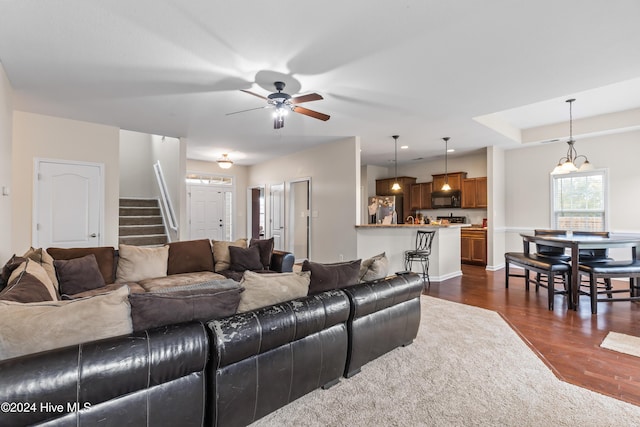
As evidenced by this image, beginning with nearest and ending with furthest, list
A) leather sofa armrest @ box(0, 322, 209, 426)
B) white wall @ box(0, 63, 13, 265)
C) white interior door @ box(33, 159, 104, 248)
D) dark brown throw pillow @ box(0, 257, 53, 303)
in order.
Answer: leather sofa armrest @ box(0, 322, 209, 426) < dark brown throw pillow @ box(0, 257, 53, 303) < white wall @ box(0, 63, 13, 265) < white interior door @ box(33, 159, 104, 248)

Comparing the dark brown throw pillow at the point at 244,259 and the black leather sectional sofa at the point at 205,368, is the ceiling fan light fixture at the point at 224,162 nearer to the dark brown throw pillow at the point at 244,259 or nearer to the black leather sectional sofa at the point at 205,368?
the dark brown throw pillow at the point at 244,259

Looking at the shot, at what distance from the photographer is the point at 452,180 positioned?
25.5ft

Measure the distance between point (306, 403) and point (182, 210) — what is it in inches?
184

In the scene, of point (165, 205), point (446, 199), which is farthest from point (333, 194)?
point (165, 205)

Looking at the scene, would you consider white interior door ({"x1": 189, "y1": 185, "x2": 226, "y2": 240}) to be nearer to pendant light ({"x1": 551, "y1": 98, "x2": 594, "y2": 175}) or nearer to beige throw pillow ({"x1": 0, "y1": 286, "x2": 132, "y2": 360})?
beige throw pillow ({"x1": 0, "y1": 286, "x2": 132, "y2": 360})

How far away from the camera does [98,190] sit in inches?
194

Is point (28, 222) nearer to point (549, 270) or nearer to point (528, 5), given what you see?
point (528, 5)

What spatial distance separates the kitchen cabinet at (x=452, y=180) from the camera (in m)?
7.64

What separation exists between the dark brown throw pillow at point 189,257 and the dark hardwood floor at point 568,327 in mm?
3388

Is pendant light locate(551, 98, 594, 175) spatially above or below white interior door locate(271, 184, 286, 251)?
above

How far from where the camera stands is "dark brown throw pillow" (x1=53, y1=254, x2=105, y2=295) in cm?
308

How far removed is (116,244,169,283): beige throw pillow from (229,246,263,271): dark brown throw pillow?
92 cm

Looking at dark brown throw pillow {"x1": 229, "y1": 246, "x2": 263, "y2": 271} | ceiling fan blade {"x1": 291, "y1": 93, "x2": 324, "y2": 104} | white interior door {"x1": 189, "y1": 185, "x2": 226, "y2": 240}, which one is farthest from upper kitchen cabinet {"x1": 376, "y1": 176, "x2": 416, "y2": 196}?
ceiling fan blade {"x1": 291, "y1": 93, "x2": 324, "y2": 104}

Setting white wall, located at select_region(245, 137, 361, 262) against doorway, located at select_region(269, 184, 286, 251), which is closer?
white wall, located at select_region(245, 137, 361, 262)
